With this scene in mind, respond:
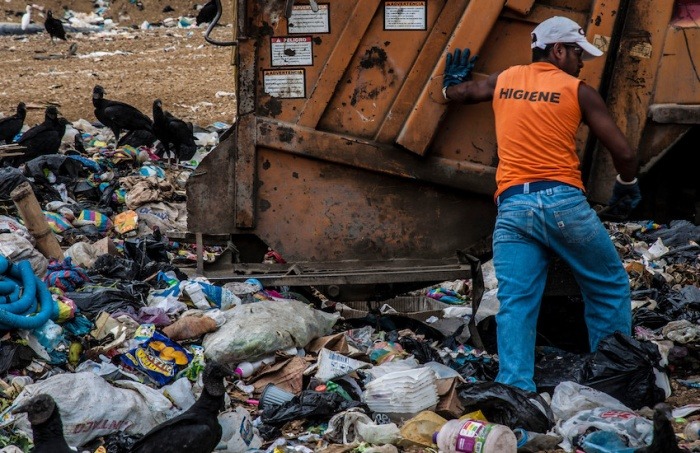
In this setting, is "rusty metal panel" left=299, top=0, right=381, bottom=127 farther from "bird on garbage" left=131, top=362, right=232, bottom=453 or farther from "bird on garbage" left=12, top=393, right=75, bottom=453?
"bird on garbage" left=12, top=393, right=75, bottom=453

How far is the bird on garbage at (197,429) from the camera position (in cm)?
359

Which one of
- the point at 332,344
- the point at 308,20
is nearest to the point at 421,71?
the point at 308,20

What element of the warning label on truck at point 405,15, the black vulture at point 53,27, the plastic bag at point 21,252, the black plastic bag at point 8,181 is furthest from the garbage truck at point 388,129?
the black vulture at point 53,27

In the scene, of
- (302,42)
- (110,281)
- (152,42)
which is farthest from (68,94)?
(302,42)

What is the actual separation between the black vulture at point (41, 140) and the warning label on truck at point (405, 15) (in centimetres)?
430

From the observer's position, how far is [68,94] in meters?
11.8

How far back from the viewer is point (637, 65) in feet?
15.3

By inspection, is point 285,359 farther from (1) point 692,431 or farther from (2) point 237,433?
(1) point 692,431

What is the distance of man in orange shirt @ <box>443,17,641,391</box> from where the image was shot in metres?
4.28

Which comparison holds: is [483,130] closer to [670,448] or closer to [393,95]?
[393,95]

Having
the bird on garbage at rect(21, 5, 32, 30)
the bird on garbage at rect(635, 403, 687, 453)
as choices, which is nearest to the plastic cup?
the bird on garbage at rect(635, 403, 687, 453)

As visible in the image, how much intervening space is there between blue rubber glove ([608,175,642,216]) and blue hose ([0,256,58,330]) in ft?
8.53

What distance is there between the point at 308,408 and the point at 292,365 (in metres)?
0.42

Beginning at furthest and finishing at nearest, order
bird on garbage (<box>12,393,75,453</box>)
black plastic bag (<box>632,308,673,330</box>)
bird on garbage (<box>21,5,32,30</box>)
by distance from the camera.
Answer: bird on garbage (<box>21,5,32,30</box>) → black plastic bag (<box>632,308,673,330</box>) → bird on garbage (<box>12,393,75,453</box>)
